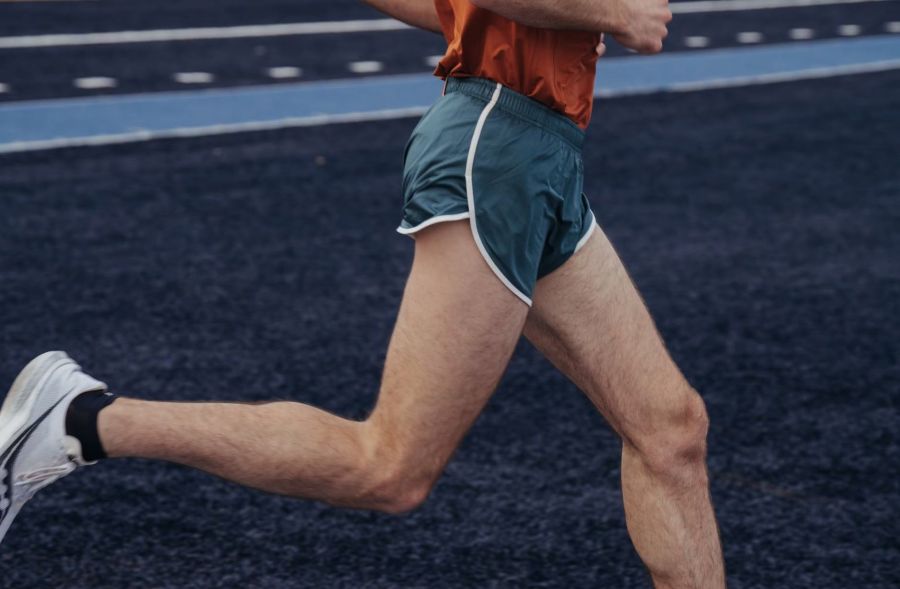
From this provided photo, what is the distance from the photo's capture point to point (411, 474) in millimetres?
2695

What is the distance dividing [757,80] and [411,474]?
9.39 metres

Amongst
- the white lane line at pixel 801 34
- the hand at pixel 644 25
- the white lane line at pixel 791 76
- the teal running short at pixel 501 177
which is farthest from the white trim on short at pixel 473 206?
the white lane line at pixel 801 34

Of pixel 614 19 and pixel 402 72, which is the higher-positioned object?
pixel 614 19

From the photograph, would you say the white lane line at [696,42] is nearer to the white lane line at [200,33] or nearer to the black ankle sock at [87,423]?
the white lane line at [200,33]

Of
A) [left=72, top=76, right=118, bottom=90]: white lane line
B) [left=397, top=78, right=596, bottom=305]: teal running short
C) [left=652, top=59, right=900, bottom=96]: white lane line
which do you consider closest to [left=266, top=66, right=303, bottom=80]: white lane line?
[left=72, top=76, right=118, bottom=90]: white lane line

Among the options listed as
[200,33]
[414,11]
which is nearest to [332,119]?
[200,33]

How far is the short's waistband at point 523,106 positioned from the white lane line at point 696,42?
11153 mm

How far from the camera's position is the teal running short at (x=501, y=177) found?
2615 mm

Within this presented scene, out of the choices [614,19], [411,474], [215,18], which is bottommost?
[215,18]

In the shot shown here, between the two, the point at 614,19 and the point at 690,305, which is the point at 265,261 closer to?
the point at 690,305

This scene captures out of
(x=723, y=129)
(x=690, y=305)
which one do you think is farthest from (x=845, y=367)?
(x=723, y=129)

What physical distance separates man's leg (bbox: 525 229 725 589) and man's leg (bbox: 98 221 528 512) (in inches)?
7.7

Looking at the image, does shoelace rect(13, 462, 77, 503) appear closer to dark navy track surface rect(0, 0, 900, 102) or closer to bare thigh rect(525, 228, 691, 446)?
bare thigh rect(525, 228, 691, 446)

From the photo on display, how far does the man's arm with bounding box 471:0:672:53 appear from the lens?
2520 mm
